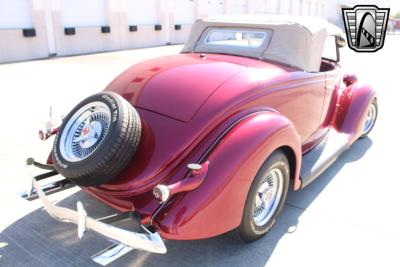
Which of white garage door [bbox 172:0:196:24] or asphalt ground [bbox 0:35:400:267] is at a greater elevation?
white garage door [bbox 172:0:196:24]

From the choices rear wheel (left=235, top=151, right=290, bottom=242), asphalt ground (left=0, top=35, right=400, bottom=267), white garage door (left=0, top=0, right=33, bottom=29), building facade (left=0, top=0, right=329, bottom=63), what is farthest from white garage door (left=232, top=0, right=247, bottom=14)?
rear wheel (left=235, top=151, right=290, bottom=242)

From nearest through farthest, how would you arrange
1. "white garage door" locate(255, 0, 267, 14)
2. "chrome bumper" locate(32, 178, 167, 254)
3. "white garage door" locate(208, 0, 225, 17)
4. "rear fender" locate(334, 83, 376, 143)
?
"chrome bumper" locate(32, 178, 167, 254), "rear fender" locate(334, 83, 376, 143), "white garage door" locate(208, 0, 225, 17), "white garage door" locate(255, 0, 267, 14)

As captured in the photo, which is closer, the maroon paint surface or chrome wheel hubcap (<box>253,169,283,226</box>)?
the maroon paint surface

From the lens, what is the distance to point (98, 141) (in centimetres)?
250

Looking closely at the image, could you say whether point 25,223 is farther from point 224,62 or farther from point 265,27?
point 265,27

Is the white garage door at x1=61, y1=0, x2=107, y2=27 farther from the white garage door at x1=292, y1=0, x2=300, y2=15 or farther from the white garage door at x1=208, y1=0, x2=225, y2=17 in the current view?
the white garage door at x1=292, y1=0, x2=300, y2=15

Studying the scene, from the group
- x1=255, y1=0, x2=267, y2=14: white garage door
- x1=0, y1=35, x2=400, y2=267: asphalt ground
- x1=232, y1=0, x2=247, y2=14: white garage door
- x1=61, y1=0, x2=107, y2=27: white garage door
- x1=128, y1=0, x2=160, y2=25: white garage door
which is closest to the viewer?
x1=0, y1=35, x2=400, y2=267: asphalt ground

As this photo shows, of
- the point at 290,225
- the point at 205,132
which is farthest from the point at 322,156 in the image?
the point at 205,132

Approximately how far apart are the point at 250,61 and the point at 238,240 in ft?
5.23

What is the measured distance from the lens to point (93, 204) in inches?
130

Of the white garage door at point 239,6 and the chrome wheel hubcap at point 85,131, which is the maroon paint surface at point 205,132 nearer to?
the chrome wheel hubcap at point 85,131

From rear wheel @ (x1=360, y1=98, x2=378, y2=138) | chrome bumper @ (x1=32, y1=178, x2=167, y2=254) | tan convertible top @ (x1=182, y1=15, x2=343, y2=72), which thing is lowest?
rear wheel @ (x1=360, y1=98, x2=378, y2=138)

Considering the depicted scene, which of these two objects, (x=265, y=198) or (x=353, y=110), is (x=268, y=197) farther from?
(x=353, y=110)

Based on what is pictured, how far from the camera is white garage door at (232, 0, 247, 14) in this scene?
22656 mm
